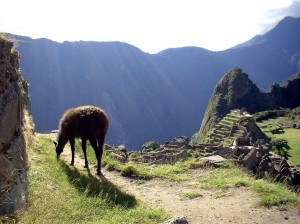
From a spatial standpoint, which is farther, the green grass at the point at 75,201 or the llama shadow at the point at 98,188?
the llama shadow at the point at 98,188

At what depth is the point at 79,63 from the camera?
652 ft

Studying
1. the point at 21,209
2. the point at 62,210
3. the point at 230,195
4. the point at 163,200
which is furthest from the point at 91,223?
the point at 230,195

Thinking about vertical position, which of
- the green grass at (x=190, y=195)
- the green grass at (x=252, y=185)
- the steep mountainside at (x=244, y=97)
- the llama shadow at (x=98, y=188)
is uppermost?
the llama shadow at (x=98, y=188)

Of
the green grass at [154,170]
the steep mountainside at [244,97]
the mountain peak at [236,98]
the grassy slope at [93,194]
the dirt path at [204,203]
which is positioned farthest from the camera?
the mountain peak at [236,98]

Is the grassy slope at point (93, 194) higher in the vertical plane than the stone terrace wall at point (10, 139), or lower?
lower

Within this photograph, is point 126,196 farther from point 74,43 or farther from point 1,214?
point 74,43

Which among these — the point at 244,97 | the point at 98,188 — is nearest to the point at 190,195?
the point at 98,188

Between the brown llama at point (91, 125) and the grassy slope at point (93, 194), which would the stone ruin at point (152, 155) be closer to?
the brown llama at point (91, 125)

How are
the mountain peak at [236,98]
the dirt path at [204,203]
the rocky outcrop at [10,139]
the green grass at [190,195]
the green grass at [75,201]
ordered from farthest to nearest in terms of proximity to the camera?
the mountain peak at [236,98], the green grass at [190,195], the dirt path at [204,203], the green grass at [75,201], the rocky outcrop at [10,139]

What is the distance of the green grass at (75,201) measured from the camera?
23.4 feet

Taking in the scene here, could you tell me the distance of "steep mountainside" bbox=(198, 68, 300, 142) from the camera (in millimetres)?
128500

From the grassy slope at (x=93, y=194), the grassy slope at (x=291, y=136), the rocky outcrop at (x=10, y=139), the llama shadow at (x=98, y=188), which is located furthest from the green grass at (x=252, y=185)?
the grassy slope at (x=291, y=136)

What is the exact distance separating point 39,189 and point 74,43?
19694 cm

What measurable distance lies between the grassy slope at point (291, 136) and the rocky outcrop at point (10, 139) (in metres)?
48.4
